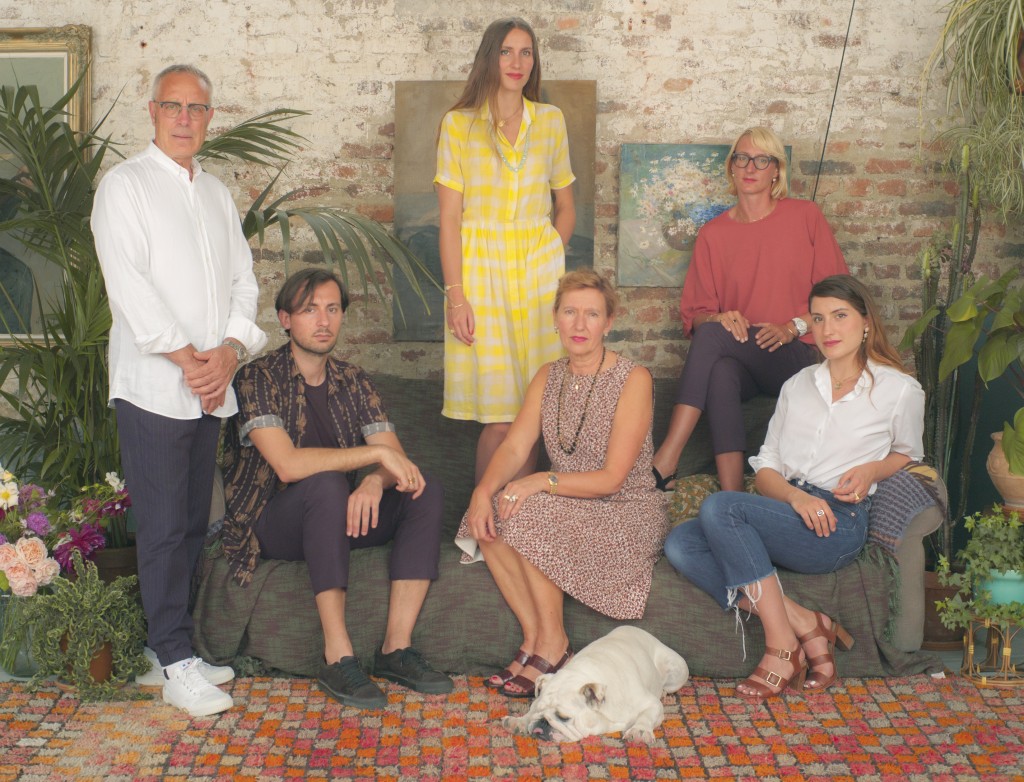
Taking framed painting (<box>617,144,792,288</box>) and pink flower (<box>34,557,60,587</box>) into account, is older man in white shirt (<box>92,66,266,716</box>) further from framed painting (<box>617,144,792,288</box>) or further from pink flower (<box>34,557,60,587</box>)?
framed painting (<box>617,144,792,288</box>)

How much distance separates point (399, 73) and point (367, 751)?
2.72m

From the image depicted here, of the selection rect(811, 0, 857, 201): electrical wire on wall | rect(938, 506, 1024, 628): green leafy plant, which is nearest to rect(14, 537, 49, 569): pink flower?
rect(938, 506, 1024, 628): green leafy plant

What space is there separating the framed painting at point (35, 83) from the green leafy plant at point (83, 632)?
5.32 ft

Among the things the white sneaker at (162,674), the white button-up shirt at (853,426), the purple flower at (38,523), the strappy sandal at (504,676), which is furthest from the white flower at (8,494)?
the white button-up shirt at (853,426)

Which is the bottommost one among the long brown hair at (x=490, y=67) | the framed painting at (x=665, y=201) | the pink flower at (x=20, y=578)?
the pink flower at (x=20, y=578)

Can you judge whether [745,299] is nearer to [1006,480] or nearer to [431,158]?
[1006,480]

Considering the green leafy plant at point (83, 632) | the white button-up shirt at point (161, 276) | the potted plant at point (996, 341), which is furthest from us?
the potted plant at point (996, 341)

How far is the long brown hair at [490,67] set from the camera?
3.59 metres

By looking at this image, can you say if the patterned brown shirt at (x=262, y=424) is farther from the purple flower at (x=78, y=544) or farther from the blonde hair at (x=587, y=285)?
the blonde hair at (x=587, y=285)

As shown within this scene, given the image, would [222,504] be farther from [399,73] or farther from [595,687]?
[399,73]

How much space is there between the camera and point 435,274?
4.44 m

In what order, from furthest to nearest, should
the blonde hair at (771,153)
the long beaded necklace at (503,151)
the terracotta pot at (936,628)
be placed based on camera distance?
the blonde hair at (771,153)
the long beaded necklace at (503,151)
the terracotta pot at (936,628)

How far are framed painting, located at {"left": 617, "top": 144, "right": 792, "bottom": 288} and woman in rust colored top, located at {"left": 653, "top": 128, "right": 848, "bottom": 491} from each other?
10.8 inches

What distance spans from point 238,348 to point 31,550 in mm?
788
